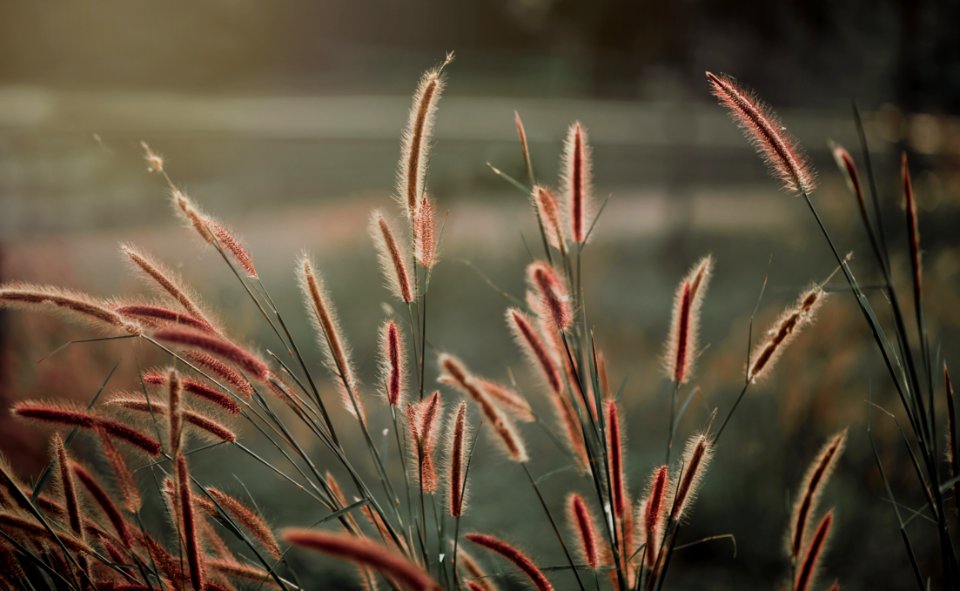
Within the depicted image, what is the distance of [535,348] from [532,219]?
7.03 m

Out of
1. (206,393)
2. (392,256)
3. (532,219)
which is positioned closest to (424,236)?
(392,256)

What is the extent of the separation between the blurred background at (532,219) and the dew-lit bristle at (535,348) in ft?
0.52

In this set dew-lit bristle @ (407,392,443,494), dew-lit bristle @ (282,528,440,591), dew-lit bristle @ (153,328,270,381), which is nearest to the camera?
dew-lit bristle @ (282,528,440,591)

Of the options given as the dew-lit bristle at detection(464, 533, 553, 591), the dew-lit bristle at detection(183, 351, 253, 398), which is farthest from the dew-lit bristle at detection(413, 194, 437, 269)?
the dew-lit bristle at detection(464, 533, 553, 591)

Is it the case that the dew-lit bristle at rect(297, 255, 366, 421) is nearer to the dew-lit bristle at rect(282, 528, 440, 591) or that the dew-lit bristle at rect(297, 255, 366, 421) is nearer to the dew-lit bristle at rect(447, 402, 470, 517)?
the dew-lit bristle at rect(447, 402, 470, 517)

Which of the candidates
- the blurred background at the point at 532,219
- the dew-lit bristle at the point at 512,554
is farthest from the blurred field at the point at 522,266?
the dew-lit bristle at the point at 512,554

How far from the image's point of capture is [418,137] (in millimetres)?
1444

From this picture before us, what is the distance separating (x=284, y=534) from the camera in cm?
82

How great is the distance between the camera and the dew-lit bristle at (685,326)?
1455 millimetres

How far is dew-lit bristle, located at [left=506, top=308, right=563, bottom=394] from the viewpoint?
1.43 m

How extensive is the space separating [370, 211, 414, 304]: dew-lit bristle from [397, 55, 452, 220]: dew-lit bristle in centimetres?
6

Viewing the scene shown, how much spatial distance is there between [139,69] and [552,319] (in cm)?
2604

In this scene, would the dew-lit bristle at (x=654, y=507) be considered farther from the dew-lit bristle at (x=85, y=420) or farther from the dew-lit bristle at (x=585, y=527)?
the dew-lit bristle at (x=85, y=420)

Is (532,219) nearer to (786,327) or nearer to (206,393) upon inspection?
(786,327)
